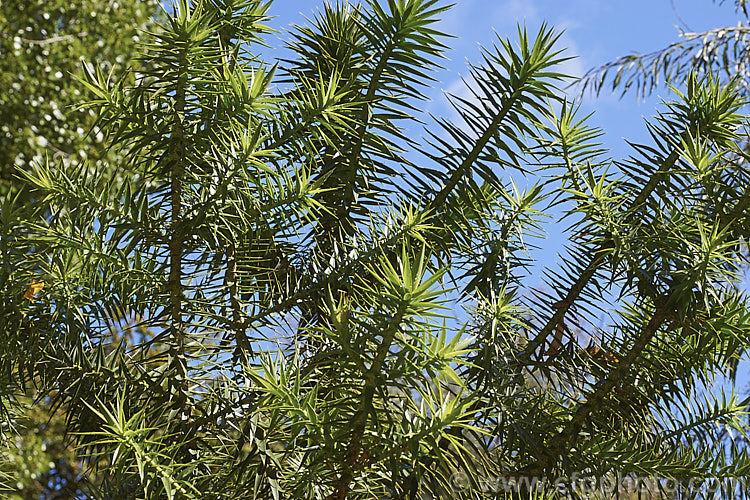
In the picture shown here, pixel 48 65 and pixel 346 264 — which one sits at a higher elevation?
pixel 48 65

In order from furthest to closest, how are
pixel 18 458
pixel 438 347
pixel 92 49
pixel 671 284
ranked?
A: 1. pixel 92 49
2. pixel 18 458
3. pixel 671 284
4. pixel 438 347

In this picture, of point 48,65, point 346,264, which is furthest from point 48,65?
point 346,264

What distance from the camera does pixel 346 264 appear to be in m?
0.57

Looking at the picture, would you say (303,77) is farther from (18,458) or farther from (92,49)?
(92,49)

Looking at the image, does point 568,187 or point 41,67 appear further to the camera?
point 41,67

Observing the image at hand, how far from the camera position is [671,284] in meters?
0.53

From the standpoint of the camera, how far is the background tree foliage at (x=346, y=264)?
53cm

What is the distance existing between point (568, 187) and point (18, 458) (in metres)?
0.61

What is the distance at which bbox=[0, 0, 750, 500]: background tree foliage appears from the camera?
529 millimetres

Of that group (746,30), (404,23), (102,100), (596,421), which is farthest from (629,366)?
(746,30)

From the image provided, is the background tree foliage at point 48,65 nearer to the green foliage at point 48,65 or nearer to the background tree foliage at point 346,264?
the green foliage at point 48,65

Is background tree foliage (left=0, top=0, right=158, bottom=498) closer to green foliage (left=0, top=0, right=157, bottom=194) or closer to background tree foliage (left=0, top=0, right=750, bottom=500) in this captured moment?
green foliage (left=0, top=0, right=157, bottom=194)

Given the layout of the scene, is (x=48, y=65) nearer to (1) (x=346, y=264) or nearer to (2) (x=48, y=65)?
(2) (x=48, y=65)

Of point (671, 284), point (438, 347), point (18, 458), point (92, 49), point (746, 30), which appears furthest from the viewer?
point (92, 49)
